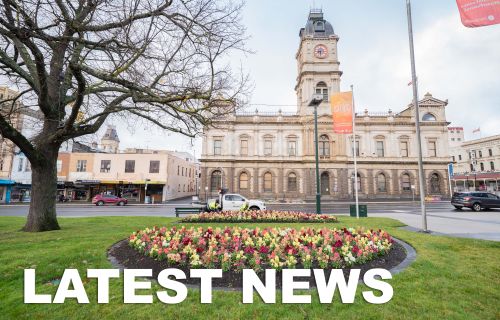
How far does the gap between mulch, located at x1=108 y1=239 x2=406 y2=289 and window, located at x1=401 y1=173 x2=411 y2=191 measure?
41.1 m

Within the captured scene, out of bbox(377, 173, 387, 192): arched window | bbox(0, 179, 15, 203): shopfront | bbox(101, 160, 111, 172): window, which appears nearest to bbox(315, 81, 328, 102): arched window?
bbox(377, 173, 387, 192): arched window

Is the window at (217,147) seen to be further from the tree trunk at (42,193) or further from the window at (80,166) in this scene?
the tree trunk at (42,193)

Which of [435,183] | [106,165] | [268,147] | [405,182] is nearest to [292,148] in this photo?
[268,147]

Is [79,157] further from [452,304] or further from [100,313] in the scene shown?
[452,304]

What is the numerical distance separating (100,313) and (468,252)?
8.69m

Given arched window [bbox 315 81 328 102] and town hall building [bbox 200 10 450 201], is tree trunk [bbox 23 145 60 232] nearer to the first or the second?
town hall building [bbox 200 10 450 201]

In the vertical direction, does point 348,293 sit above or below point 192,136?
below

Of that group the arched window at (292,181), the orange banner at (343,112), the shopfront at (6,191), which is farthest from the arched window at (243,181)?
the shopfront at (6,191)

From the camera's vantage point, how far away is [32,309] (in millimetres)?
3832

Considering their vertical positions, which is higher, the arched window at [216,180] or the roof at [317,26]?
the roof at [317,26]

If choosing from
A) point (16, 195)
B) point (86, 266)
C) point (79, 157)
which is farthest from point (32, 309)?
point (16, 195)

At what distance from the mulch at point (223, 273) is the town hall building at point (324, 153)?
1347 inches

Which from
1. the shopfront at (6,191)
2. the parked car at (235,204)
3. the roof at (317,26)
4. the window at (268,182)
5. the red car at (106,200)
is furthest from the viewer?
the roof at (317,26)

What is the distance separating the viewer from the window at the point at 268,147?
142ft
